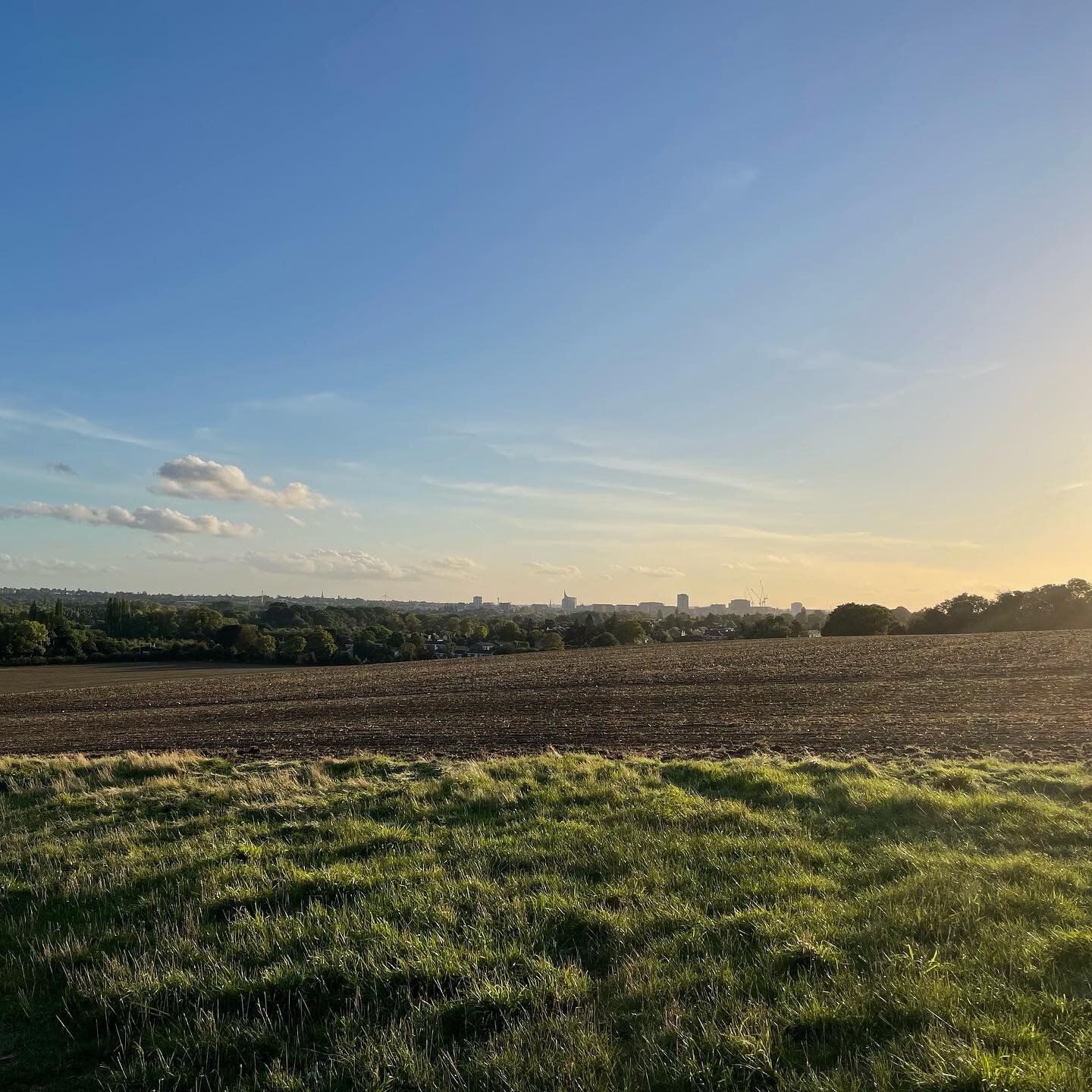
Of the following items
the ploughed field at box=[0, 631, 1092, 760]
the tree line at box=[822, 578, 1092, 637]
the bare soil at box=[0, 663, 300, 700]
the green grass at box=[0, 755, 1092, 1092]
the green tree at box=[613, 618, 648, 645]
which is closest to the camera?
the green grass at box=[0, 755, 1092, 1092]

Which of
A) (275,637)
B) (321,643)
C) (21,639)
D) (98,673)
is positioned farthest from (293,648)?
(21,639)

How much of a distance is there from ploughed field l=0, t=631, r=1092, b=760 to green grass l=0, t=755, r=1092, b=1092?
11.4m

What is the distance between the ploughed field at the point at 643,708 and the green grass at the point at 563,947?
11380 mm

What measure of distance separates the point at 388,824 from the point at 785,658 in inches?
2193

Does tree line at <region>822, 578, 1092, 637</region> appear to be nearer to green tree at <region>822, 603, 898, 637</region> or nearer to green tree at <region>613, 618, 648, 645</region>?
green tree at <region>822, 603, 898, 637</region>

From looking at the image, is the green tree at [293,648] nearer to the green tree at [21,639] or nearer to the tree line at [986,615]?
the green tree at [21,639]

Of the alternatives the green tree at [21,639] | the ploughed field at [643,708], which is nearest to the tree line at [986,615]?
the ploughed field at [643,708]

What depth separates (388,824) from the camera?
10141 mm

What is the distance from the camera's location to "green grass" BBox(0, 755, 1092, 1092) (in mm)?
4285

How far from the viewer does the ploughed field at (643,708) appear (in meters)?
22.3

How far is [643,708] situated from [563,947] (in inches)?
1132

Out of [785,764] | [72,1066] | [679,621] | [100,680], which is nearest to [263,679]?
[100,680]

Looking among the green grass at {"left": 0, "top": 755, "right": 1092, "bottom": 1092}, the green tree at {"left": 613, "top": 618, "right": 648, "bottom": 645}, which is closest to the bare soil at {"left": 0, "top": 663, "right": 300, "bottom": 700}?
the green tree at {"left": 613, "top": 618, "right": 648, "bottom": 645}

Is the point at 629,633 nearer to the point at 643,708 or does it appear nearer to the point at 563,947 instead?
the point at 643,708
